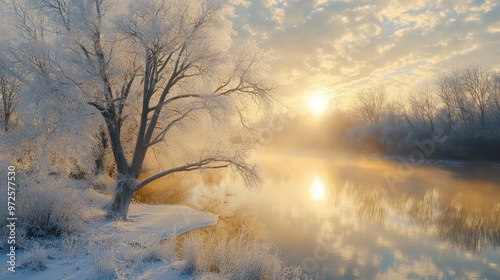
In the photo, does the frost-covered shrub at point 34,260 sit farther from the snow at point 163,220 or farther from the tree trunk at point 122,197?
the tree trunk at point 122,197

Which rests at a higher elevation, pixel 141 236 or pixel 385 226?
pixel 141 236

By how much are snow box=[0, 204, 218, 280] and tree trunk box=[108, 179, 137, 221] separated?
479 millimetres

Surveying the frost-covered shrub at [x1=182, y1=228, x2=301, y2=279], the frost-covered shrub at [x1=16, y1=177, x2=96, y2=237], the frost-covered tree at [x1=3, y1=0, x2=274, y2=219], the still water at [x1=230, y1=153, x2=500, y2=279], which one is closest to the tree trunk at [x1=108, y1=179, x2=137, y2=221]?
the frost-covered tree at [x1=3, y1=0, x2=274, y2=219]

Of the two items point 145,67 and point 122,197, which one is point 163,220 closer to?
point 122,197

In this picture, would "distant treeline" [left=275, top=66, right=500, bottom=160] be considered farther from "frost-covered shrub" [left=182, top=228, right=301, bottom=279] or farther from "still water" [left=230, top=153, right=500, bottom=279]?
"frost-covered shrub" [left=182, top=228, right=301, bottom=279]

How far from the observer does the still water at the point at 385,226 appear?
31.5ft

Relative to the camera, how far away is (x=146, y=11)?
10758 mm

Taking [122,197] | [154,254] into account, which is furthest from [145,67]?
[154,254]

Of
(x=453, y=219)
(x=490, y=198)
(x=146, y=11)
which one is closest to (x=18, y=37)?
(x=146, y=11)

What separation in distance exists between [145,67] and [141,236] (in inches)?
231

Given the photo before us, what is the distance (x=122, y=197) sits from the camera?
1134cm

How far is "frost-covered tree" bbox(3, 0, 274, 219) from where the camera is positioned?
10438 millimetres

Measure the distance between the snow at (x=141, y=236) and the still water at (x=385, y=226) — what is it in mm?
2910

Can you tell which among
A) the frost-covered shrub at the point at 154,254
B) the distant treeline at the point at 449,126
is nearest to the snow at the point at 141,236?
the frost-covered shrub at the point at 154,254
